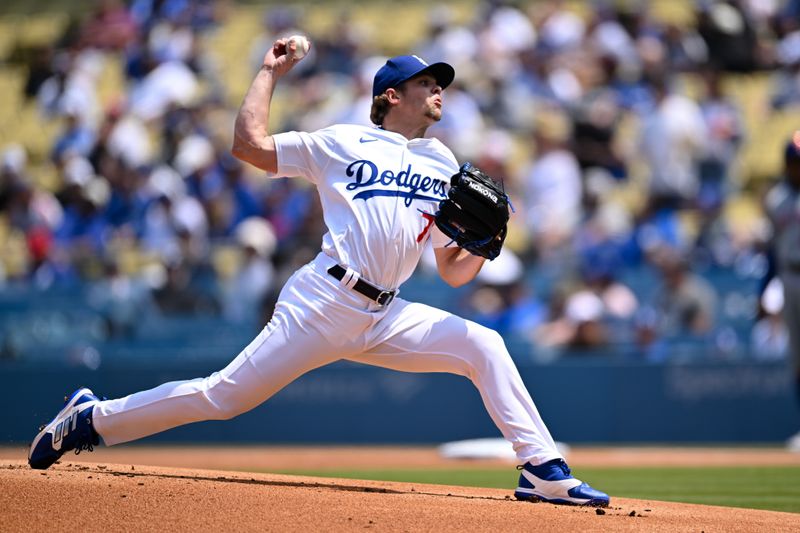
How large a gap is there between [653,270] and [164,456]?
493 centimetres

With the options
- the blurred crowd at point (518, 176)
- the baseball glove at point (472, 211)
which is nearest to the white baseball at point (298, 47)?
the baseball glove at point (472, 211)

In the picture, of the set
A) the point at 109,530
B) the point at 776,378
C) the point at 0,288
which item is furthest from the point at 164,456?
the point at 109,530

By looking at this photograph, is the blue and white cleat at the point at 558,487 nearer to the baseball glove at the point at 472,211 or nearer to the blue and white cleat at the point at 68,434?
the baseball glove at the point at 472,211

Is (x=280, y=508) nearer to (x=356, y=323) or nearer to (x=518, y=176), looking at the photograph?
(x=356, y=323)

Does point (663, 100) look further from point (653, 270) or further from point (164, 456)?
point (164, 456)

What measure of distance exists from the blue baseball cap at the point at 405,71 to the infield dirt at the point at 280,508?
1935 mm

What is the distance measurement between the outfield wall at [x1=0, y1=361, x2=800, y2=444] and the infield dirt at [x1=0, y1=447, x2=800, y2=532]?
5.70 meters

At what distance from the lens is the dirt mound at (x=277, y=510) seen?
496 centimetres

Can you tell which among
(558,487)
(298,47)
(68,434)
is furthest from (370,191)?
(68,434)

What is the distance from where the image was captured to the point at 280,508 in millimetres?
5156

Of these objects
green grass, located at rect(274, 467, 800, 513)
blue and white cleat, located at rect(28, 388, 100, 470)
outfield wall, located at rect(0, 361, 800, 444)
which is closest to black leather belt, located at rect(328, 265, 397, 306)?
blue and white cleat, located at rect(28, 388, 100, 470)

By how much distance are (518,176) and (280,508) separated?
9359mm

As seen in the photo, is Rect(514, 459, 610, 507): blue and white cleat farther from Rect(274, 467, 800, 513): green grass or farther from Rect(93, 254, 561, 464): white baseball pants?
Rect(274, 467, 800, 513): green grass

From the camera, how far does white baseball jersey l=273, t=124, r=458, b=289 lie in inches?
220
